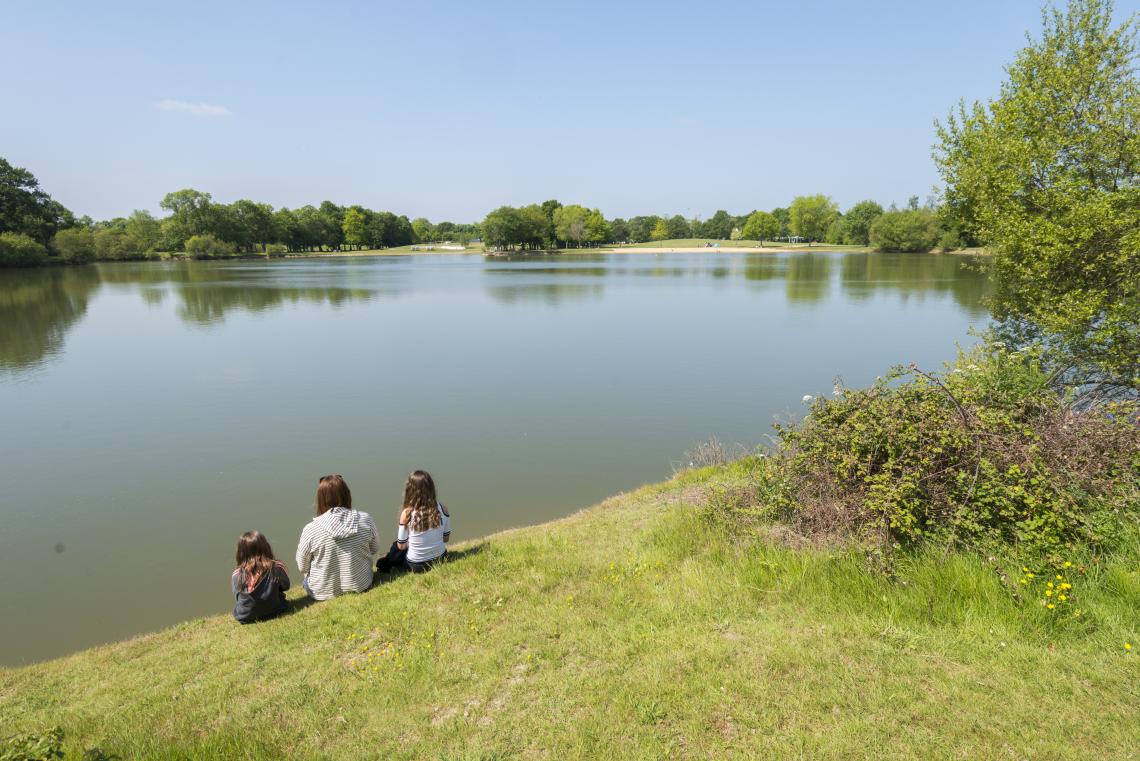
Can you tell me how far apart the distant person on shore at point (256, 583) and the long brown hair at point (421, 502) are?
4.80ft

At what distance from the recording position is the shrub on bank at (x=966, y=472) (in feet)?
16.9

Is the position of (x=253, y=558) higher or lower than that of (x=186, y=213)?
lower

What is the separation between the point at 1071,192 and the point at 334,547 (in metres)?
14.0

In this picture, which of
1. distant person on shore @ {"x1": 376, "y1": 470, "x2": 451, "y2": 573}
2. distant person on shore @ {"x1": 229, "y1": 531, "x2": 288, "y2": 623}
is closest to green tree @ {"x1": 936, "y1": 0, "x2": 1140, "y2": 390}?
distant person on shore @ {"x1": 376, "y1": 470, "x2": 451, "y2": 573}

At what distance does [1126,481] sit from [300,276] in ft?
248

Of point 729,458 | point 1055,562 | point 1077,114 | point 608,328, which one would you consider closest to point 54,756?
point 1055,562

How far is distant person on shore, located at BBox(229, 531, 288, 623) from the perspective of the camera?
6.07 meters

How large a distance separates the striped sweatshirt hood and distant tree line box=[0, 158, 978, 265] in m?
83.8

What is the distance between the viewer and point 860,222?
137625 mm

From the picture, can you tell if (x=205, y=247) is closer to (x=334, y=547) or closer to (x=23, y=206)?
(x=23, y=206)

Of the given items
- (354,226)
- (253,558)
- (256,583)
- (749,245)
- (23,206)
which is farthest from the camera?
(749,245)

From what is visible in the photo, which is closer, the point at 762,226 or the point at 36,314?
Answer: the point at 36,314

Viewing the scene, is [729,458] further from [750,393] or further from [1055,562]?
[1055,562]

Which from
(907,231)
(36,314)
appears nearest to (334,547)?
(36,314)
